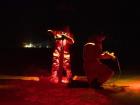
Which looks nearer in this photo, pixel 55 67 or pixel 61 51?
pixel 61 51

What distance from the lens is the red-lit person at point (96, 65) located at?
17281 mm

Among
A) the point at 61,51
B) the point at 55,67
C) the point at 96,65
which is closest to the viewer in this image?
the point at 96,65

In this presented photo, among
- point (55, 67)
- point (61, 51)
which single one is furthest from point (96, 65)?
point (55, 67)

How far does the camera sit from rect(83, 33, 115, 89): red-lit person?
56.7 feet

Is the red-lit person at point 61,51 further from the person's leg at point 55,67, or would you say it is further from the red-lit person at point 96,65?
the red-lit person at point 96,65

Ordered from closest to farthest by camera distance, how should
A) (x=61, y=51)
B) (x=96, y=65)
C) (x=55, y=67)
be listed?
(x=96, y=65), (x=61, y=51), (x=55, y=67)

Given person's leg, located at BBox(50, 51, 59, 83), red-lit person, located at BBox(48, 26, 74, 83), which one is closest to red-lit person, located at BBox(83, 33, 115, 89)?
red-lit person, located at BBox(48, 26, 74, 83)

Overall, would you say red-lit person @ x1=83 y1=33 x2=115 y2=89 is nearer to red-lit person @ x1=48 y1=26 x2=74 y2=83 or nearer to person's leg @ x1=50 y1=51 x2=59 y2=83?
red-lit person @ x1=48 y1=26 x2=74 y2=83

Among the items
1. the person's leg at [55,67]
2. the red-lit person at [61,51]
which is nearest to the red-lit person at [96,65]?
the red-lit person at [61,51]

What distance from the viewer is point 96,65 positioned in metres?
17.3

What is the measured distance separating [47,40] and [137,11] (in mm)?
8518

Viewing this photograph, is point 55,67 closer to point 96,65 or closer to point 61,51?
point 61,51

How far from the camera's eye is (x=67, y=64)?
62.4 ft

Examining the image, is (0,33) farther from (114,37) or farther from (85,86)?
(85,86)
